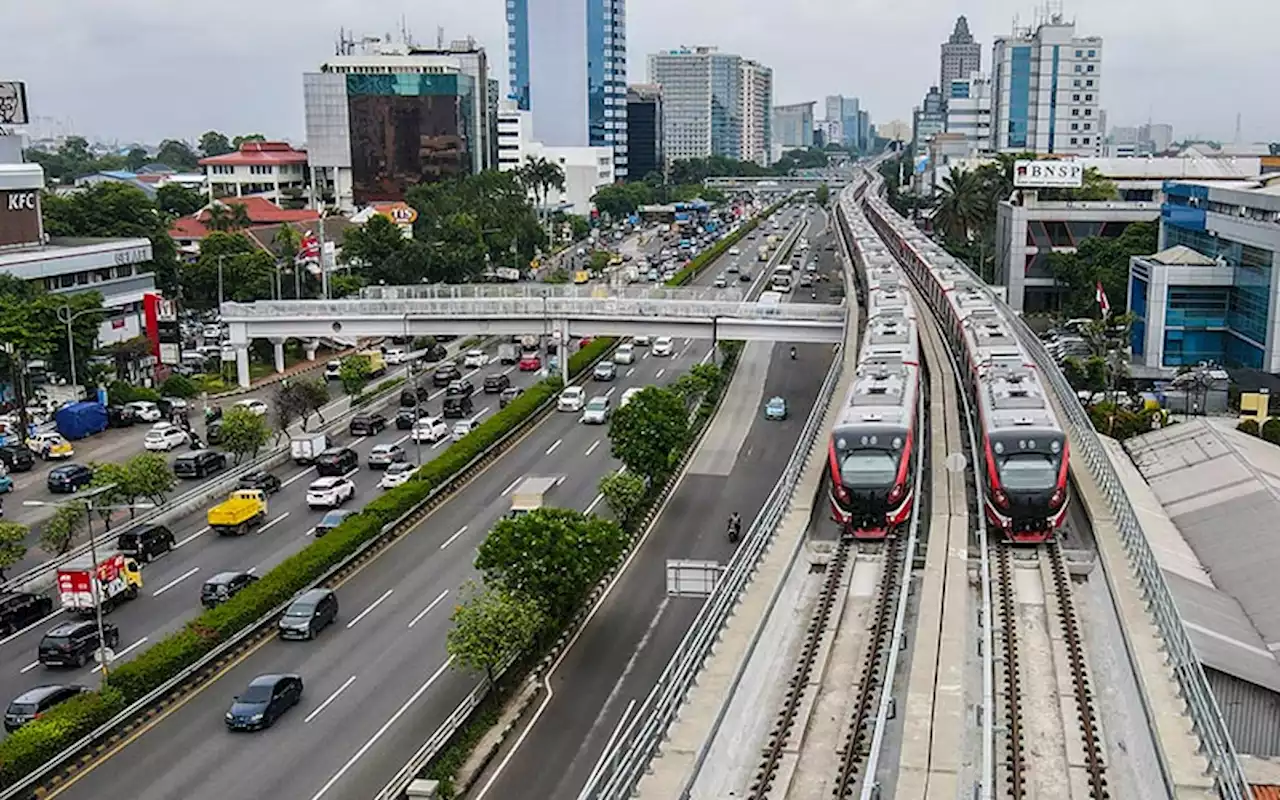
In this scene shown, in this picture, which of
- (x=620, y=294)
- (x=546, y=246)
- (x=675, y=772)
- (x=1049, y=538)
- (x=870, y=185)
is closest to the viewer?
(x=675, y=772)

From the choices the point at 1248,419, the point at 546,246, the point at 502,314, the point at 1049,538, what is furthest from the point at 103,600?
the point at 546,246

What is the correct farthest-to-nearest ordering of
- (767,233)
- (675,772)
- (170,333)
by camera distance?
(767,233) → (170,333) → (675,772)

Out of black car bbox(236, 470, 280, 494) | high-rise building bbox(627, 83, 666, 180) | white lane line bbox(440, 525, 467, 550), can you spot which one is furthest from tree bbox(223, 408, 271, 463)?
high-rise building bbox(627, 83, 666, 180)

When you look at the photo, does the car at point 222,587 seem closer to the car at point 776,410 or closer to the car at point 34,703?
the car at point 34,703

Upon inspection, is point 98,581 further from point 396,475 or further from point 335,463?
point 335,463

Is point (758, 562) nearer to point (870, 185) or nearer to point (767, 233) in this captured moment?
point (767, 233)

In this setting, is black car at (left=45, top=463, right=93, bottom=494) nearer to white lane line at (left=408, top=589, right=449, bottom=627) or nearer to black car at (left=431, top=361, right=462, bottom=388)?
white lane line at (left=408, top=589, right=449, bottom=627)
